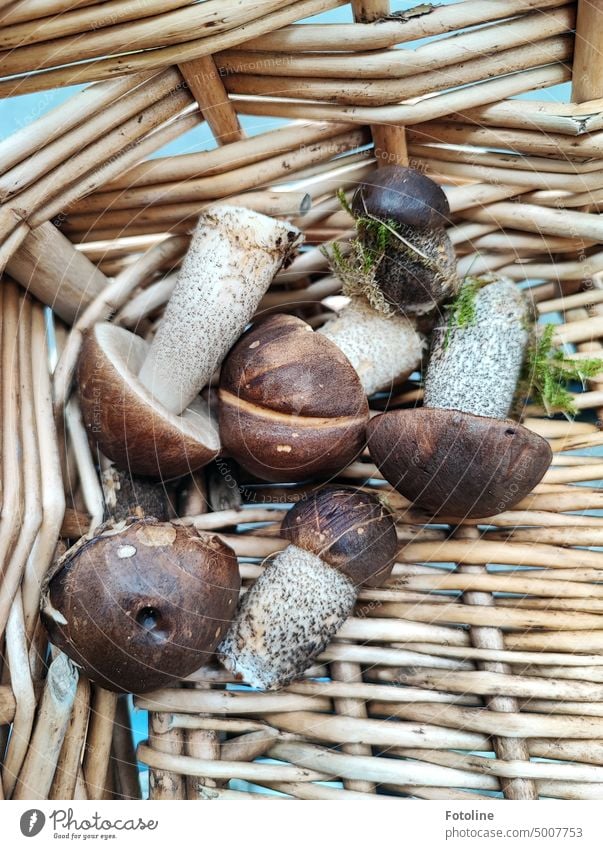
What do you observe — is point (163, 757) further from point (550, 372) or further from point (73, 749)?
point (550, 372)

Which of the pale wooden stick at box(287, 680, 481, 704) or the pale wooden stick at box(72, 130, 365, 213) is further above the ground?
the pale wooden stick at box(72, 130, 365, 213)

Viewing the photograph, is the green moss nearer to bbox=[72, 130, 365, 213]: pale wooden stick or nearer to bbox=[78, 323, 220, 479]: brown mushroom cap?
bbox=[72, 130, 365, 213]: pale wooden stick

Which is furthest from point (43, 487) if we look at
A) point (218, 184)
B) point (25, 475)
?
point (218, 184)

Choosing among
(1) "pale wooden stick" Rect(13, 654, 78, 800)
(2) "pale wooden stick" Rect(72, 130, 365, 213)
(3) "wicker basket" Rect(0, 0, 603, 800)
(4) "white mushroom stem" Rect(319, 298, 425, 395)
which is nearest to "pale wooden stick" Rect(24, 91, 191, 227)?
(3) "wicker basket" Rect(0, 0, 603, 800)

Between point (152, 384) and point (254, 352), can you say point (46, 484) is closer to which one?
point (152, 384)

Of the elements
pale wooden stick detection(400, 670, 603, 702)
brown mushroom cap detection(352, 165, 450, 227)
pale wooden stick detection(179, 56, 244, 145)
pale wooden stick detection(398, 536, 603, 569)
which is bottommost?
pale wooden stick detection(400, 670, 603, 702)

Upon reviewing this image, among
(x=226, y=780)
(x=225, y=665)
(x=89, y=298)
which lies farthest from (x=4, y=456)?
(x=226, y=780)
